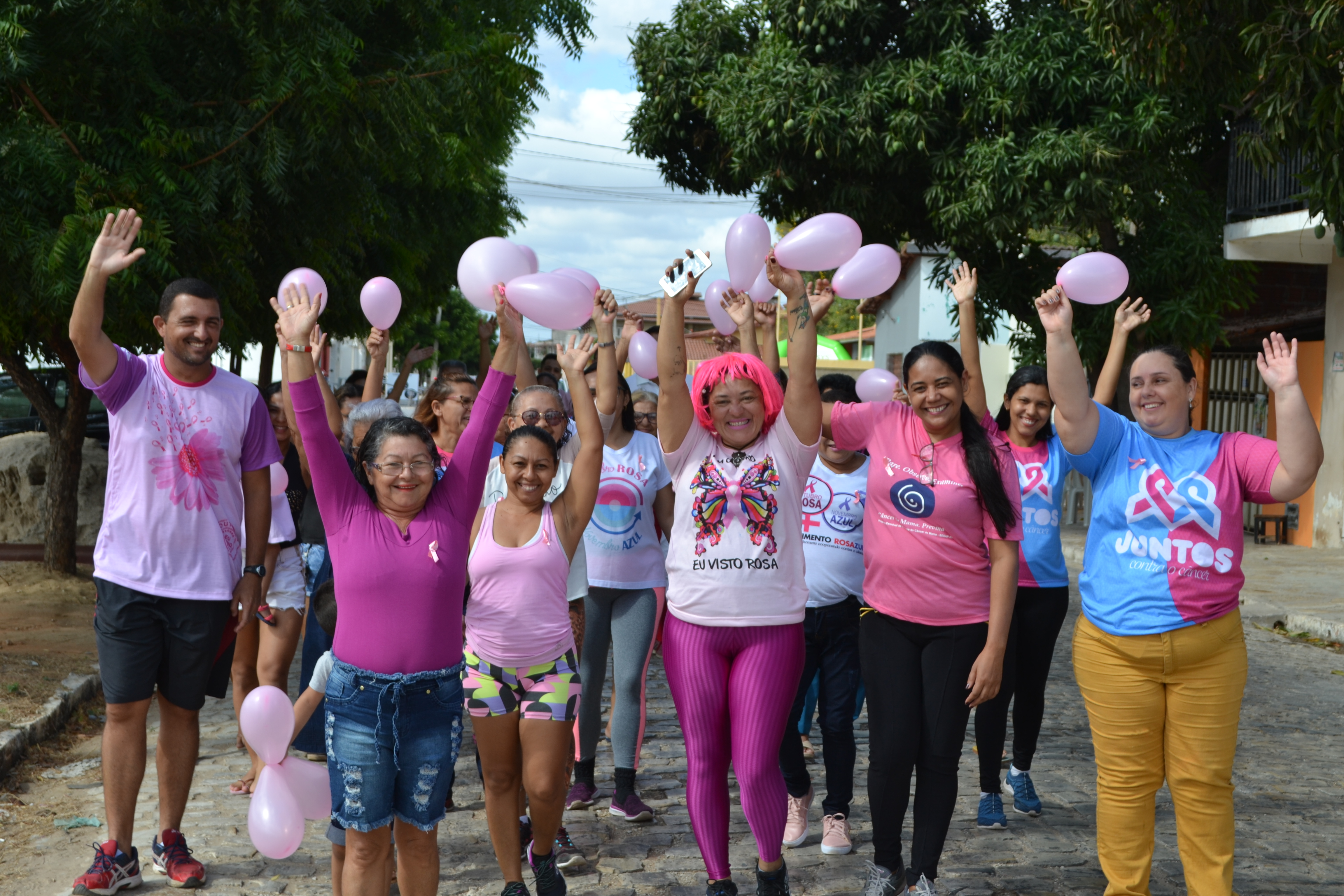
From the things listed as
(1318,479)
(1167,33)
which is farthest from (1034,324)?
(1167,33)

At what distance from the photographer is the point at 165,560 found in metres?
4.23

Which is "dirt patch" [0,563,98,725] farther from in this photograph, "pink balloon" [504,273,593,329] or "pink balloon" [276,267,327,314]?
"pink balloon" [504,273,593,329]

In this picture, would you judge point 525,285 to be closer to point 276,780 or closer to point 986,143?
point 276,780

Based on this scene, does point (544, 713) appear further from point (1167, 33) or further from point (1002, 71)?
point (1002, 71)

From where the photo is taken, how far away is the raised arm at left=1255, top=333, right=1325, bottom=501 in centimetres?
367

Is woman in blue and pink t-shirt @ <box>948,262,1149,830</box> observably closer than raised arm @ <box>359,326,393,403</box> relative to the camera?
Yes

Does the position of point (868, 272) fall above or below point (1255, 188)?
below

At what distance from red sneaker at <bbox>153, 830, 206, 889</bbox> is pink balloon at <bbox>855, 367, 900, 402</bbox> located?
3.69 meters

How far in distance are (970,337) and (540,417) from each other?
1.71 meters

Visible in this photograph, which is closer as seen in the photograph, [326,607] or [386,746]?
[386,746]

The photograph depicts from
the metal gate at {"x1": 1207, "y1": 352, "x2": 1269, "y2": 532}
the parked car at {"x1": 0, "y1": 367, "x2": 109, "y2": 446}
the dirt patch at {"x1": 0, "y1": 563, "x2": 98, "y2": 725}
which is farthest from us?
the metal gate at {"x1": 1207, "y1": 352, "x2": 1269, "y2": 532}

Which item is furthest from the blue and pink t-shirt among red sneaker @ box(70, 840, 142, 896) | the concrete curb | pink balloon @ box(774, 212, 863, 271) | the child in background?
the concrete curb

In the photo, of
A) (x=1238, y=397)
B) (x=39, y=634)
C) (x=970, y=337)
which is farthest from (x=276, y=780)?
(x=1238, y=397)

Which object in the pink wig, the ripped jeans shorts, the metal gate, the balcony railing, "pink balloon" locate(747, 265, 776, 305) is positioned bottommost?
the ripped jeans shorts
